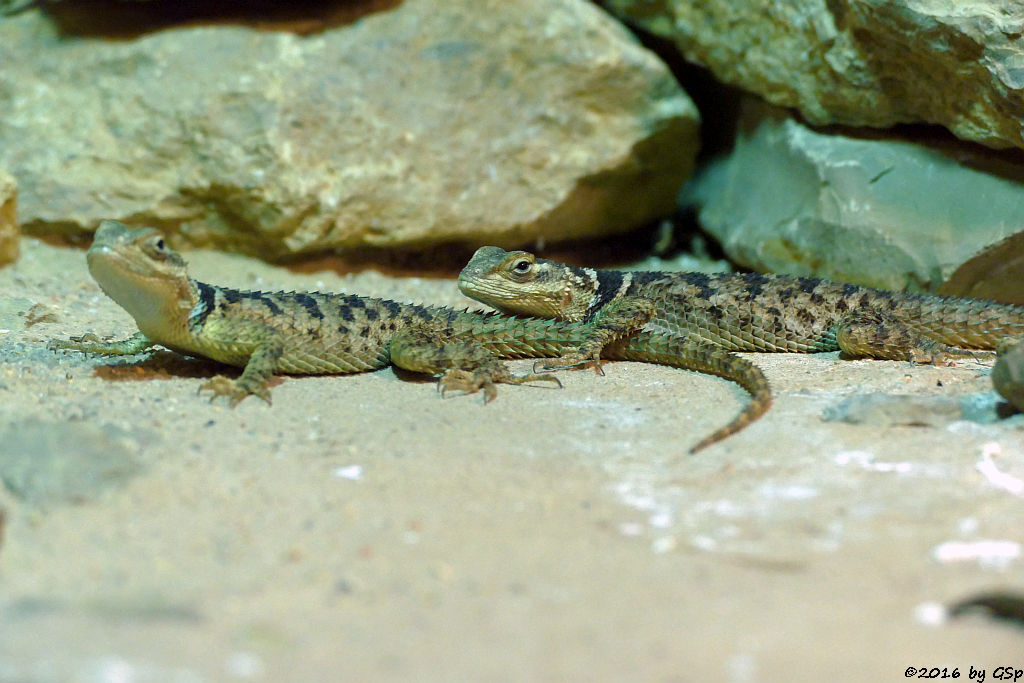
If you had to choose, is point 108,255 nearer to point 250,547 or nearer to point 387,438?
point 387,438

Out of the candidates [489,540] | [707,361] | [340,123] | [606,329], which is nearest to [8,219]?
[340,123]

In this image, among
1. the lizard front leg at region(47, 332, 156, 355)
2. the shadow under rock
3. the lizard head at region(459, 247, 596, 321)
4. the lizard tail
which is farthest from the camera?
the shadow under rock

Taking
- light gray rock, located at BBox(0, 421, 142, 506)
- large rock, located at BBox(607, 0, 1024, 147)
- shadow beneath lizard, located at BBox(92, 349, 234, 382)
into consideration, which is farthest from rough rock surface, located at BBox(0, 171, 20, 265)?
large rock, located at BBox(607, 0, 1024, 147)

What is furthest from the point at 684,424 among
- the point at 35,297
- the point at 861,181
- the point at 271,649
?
the point at 35,297

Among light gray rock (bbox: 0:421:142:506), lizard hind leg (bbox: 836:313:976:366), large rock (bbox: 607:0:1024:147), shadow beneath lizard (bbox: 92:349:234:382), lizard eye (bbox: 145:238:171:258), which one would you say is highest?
large rock (bbox: 607:0:1024:147)

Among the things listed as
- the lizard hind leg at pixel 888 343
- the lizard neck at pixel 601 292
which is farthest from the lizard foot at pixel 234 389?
the lizard hind leg at pixel 888 343

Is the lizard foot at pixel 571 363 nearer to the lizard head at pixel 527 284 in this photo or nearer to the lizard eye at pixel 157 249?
the lizard head at pixel 527 284

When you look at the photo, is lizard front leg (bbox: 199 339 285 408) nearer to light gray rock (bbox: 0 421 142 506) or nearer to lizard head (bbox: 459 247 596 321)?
light gray rock (bbox: 0 421 142 506)
